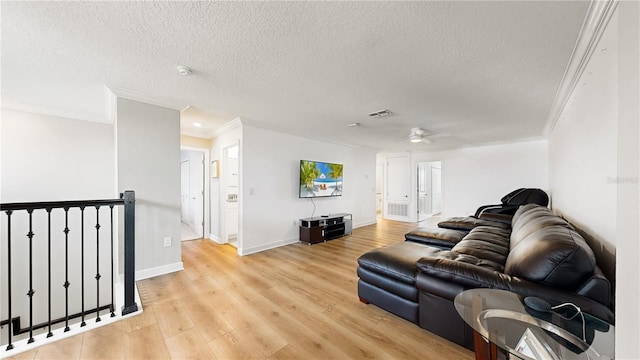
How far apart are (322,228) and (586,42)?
4036 millimetres

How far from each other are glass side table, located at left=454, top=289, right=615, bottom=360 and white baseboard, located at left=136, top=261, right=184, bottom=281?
10.8 feet

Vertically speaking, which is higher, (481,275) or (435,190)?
(435,190)

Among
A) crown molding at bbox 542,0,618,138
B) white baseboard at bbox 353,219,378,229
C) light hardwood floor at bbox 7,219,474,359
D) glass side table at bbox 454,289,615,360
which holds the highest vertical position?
crown molding at bbox 542,0,618,138

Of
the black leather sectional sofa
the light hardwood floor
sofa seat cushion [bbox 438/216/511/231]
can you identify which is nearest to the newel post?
the light hardwood floor

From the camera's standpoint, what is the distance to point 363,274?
2195 millimetres

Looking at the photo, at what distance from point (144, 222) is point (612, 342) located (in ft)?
12.6

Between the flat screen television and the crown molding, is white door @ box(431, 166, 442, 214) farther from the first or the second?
the crown molding

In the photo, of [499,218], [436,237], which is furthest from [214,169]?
[499,218]

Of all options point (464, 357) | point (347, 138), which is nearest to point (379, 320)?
point (464, 357)

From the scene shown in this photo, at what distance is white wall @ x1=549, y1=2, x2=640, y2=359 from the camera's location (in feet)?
1.97

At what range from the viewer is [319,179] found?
16.7 ft

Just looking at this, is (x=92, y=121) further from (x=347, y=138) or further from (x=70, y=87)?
(x=347, y=138)

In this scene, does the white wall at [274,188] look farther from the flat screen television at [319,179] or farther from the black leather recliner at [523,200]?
the black leather recliner at [523,200]

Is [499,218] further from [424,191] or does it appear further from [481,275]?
[424,191]
